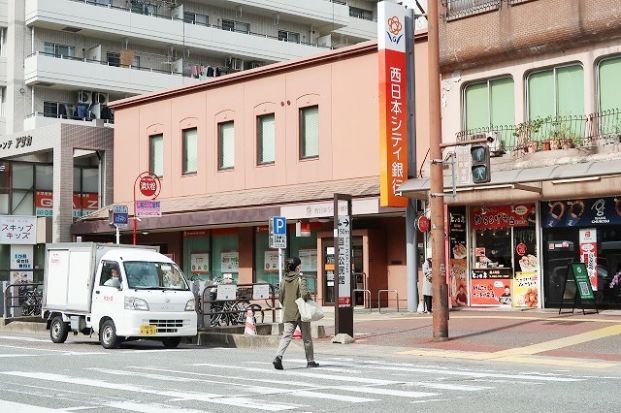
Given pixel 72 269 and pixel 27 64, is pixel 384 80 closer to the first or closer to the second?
pixel 72 269

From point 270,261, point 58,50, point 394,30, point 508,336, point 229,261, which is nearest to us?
point 508,336

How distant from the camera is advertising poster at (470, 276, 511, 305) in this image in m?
26.6

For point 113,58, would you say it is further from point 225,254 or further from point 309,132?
point 309,132

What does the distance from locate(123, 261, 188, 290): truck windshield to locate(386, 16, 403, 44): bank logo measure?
1041 centimetres

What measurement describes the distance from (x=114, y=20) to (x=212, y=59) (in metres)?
7.82

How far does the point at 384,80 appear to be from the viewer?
26891mm

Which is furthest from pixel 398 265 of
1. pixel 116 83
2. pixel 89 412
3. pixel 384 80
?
pixel 116 83

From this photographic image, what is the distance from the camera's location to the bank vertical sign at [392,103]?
26.9 m

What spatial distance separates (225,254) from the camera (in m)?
36.1

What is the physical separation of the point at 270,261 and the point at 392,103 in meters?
9.55

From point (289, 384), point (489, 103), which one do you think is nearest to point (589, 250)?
point (489, 103)

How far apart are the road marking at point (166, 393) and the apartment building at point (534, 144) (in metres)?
12.3

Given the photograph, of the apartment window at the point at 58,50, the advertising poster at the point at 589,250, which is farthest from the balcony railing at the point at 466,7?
the apartment window at the point at 58,50

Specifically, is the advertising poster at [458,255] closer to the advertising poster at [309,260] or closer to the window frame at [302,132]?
the advertising poster at [309,260]
